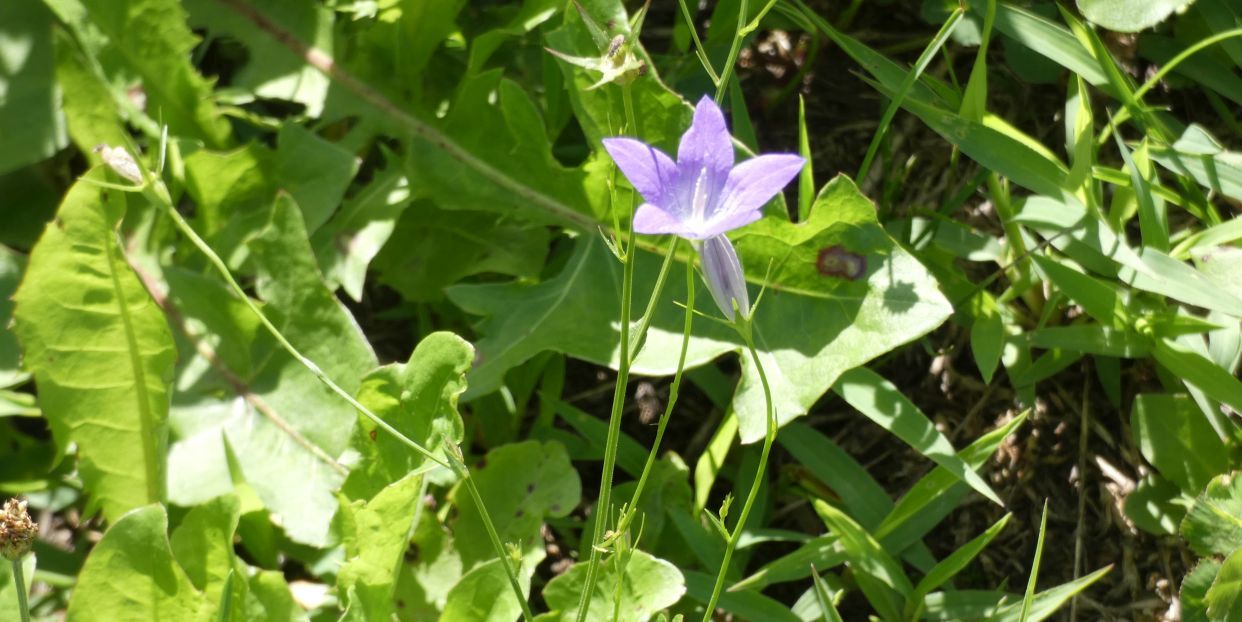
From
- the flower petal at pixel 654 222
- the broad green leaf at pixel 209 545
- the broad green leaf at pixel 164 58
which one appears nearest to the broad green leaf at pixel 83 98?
the broad green leaf at pixel 164 58

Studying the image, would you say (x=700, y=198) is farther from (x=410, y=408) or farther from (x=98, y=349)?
(x=98, y=349)

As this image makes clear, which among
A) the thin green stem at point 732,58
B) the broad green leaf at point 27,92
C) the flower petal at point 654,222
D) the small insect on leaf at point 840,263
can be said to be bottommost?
the small insect on leaf at point 840,263

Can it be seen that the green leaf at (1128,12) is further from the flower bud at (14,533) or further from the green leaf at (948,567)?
the flower bud at (14,533)

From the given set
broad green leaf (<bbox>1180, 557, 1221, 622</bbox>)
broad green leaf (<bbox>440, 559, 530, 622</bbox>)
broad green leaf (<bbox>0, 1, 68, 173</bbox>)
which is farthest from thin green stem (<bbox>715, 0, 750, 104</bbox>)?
broad green leaf (<bbox>0, 1, 68, 173</bbox>)

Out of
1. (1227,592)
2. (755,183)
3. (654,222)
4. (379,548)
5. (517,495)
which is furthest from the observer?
(517,495)

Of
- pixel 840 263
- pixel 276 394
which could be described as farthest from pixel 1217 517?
pixel 276 394
